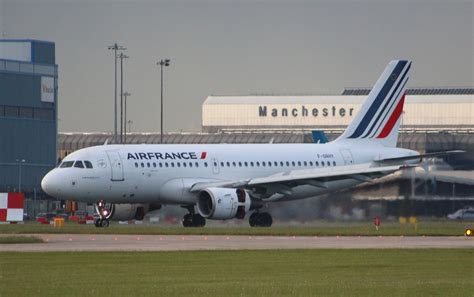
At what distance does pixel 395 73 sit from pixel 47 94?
2259 inches

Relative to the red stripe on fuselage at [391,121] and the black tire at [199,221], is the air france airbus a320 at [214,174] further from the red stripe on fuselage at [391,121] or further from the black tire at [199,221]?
the red stripe on fuselage at [391,121]

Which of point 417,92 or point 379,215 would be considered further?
point 417,92

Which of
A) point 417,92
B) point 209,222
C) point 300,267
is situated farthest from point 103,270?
point 417,92

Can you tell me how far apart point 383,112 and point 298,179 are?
10414mm

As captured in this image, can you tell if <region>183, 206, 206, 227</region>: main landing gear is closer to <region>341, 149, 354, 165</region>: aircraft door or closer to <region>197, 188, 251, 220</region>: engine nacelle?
<region>197, 188, 251, 220</region>: engine nacelle

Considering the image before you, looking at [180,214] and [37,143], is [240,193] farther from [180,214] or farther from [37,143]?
[37,143]

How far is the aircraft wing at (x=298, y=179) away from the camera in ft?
227

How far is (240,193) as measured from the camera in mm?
68000

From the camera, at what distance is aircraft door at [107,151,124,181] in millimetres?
67688

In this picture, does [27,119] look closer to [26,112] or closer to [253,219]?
[26,112]

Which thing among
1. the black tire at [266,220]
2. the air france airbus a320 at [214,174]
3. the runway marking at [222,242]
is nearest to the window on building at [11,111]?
the air france airbus a320 at [214,174]

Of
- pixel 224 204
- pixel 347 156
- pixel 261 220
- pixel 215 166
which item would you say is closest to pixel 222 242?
pixel 224 204

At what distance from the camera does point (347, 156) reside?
74.4 meters

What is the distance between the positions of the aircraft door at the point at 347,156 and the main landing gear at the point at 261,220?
725 cm
